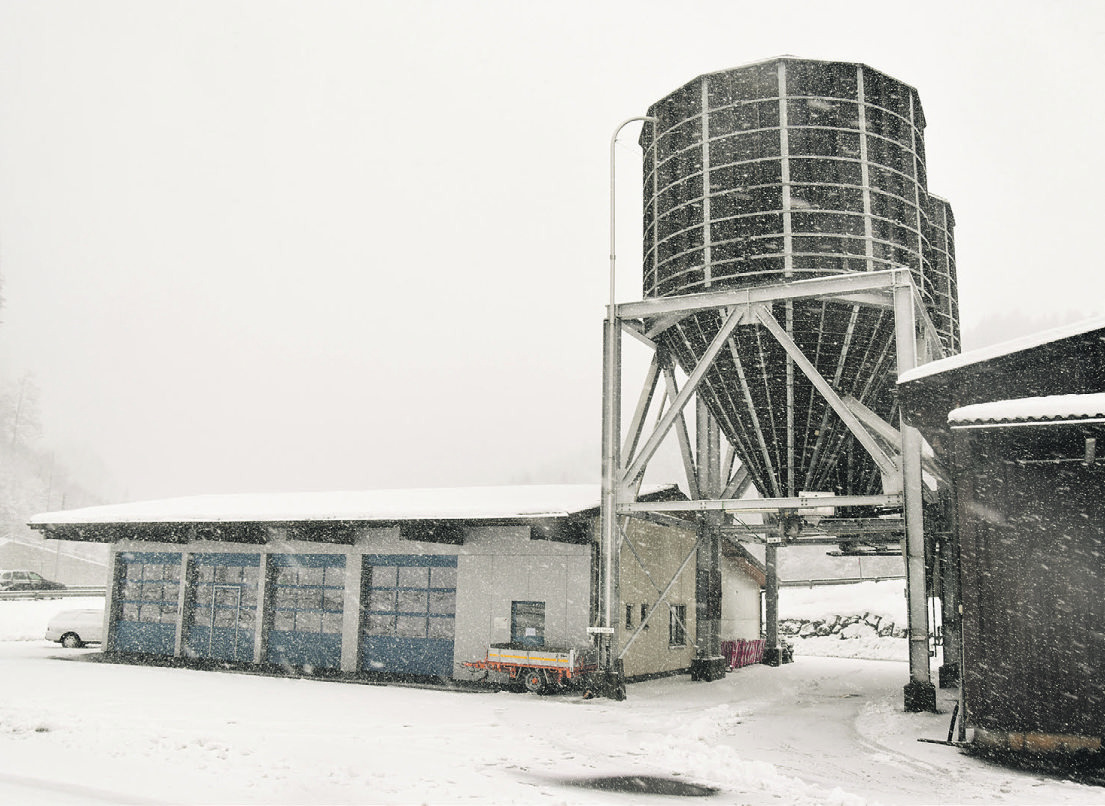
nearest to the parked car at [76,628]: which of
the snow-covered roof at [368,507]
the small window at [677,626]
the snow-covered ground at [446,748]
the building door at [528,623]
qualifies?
Result: the snow-covered roof at [368,507]

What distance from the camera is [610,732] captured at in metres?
13.6

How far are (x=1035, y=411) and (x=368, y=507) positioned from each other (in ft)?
54.9

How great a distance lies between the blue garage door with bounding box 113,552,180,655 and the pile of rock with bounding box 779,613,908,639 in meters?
32.3

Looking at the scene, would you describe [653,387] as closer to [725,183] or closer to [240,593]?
[725,183]

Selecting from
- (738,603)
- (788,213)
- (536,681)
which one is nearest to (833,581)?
(738,603)

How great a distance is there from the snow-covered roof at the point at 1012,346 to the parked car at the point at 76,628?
24232 millimetres

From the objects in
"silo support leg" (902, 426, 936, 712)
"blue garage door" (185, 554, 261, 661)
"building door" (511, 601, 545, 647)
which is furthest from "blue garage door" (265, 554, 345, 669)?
"silo support leg" (902, 426, 936, 712)

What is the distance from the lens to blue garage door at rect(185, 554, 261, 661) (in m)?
24.0

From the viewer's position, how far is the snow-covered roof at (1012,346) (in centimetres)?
1145

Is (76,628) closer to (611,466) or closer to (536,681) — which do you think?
(536,681)

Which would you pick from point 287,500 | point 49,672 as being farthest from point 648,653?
point 49,672

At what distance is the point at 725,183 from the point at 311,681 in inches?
544

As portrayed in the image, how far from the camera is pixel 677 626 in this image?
84.4ft

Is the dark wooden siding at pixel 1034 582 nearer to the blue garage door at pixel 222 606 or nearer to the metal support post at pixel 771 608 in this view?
the blue garage door at pixel 222 606
